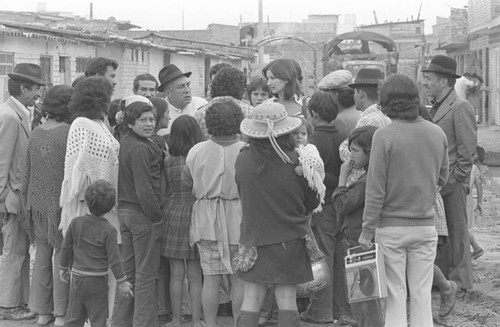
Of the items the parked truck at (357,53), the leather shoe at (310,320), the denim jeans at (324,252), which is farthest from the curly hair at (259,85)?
the parked truck at (357,53)

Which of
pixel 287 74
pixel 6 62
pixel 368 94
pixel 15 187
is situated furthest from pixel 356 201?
pixel 6 62

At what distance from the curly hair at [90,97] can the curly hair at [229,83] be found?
1030 millimetres

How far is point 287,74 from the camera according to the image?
8.20 meters

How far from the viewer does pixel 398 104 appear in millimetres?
6336

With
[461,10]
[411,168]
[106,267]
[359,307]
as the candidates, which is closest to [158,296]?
[106,267]

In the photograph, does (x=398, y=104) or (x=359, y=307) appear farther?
(x=359, y=307)

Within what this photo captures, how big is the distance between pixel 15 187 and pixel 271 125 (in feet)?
9.17

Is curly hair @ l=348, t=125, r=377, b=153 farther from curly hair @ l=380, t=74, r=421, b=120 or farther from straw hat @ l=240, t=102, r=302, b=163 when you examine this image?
straw hat @ l=240, t=102, r=302, b=163

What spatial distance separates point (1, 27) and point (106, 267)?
40.3 ft

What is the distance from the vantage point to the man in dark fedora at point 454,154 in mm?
7762

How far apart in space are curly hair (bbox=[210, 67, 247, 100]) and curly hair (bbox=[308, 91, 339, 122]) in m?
0.67

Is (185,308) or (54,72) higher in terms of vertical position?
(54,72)

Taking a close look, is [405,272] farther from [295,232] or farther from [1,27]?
[1,27]

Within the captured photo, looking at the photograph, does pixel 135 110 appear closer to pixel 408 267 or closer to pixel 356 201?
pixel 356 201
